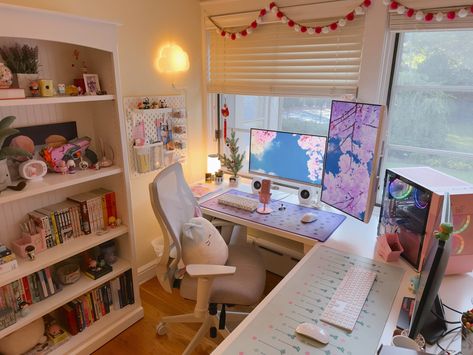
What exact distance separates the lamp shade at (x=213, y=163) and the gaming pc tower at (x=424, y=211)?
138 centimetres

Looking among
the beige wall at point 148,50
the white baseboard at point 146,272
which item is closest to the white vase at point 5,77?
the beige wall at point 148,50

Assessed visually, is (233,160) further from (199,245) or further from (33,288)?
(33,288)

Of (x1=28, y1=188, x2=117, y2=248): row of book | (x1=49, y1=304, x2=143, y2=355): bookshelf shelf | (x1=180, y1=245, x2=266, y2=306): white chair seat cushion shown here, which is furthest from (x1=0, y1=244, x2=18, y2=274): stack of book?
(x1=180, y1=245, x2=266, y2=306): white chair seat cushion

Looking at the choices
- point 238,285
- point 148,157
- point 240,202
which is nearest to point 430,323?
point 238,285

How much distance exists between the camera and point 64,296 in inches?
70.2

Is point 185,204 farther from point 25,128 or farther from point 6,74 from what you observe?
point 6,74

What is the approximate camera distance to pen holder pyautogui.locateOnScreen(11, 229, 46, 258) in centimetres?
165

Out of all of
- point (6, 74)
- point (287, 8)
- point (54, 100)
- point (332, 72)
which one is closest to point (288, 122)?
point (332, 72)

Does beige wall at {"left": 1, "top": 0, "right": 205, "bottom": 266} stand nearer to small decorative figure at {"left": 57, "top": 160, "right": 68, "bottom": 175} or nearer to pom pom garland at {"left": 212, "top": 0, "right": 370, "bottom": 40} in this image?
pom pom garland at {"left": 212, "top": 0, "right": 370, "bottom": 40}

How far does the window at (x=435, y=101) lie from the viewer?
5.98ft

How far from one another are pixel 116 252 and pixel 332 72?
74.1 inches

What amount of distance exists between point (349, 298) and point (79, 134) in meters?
1.71

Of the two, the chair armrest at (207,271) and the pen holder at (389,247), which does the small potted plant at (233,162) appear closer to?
the chair armrest at (207,271)

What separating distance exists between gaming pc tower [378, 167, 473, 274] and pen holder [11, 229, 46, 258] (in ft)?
6.05
